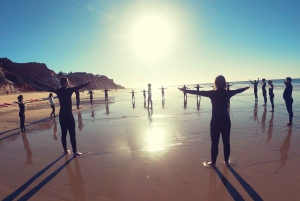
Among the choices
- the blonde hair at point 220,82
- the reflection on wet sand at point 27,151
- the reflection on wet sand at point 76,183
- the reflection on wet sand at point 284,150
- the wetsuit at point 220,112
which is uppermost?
the blonde hair at point 220,82

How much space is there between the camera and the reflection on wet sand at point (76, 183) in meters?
3.51

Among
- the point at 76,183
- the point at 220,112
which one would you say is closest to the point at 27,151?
the point at 76,183

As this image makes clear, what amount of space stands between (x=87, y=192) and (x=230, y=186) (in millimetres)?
2745

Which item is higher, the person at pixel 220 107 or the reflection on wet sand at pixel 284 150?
the person at pixel 220 107

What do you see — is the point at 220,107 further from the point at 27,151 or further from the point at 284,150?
the point at 27,151

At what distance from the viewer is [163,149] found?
5824mm

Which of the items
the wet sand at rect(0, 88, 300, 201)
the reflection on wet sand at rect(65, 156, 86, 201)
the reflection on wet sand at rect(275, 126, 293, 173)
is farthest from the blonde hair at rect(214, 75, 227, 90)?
the reflection on wet sand at rect(65, 156, 86, 201)

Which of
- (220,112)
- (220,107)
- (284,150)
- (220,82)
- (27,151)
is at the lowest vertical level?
(27,151)

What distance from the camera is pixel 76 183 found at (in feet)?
13.0

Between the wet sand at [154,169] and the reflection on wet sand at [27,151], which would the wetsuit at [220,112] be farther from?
the reflection on wet sand at [27,151]

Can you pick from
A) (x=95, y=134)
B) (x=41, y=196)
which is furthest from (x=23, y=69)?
(x=41, y=196)

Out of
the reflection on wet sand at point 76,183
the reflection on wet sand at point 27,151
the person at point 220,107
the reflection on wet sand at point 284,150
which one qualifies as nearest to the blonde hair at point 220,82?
the person at point 220,107

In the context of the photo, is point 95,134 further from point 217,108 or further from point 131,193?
point 217,108

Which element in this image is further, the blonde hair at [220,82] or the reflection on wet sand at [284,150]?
the reflection on wet sand at [284,150]
